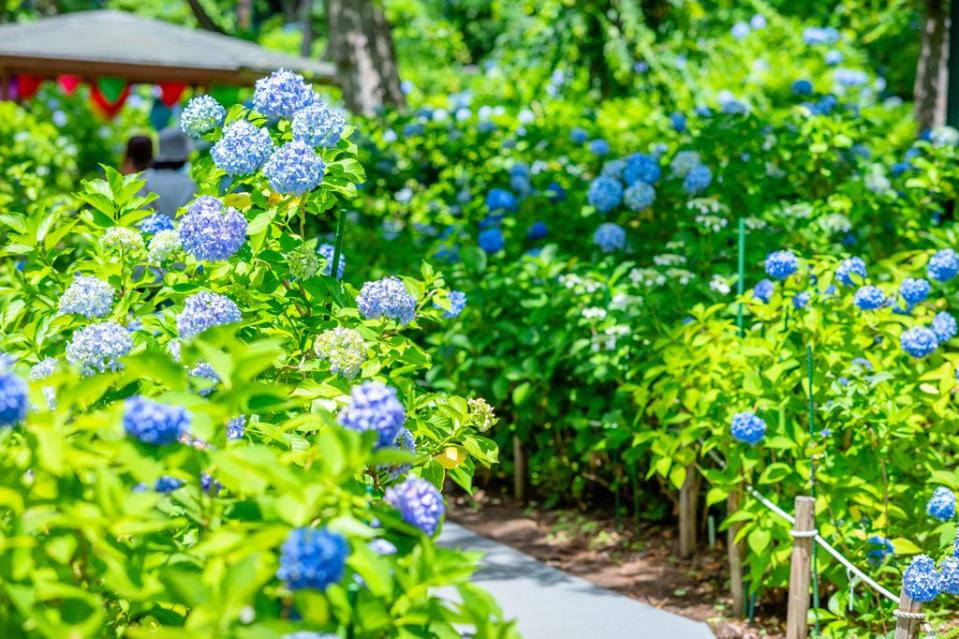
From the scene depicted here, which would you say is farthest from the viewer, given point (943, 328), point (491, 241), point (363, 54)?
point (363, 54)

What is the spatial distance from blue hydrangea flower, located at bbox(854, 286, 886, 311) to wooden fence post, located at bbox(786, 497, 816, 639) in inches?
27.4

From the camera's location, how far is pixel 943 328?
3.66m

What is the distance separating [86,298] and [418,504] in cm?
112

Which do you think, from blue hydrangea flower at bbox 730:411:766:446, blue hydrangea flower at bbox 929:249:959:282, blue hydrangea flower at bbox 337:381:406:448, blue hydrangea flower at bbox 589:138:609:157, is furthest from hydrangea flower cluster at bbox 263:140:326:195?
blue hydrangea flower at bbox 589:138:609:157

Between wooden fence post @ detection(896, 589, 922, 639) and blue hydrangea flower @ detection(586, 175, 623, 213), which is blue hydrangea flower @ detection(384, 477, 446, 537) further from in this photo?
blue hydrangea flower @ detection(586, 175, 623, 213)

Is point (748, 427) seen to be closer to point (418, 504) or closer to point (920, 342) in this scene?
point (920, 342)

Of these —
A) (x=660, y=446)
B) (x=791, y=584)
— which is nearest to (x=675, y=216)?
(x=660, y=446)

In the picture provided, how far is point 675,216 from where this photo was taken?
544 centimetres

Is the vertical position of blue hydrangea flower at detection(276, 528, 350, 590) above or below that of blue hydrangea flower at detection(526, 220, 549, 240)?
below

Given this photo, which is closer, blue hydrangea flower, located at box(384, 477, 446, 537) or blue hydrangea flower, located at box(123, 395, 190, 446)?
blue hydrangea flower, located at box(123, 395, 190, 446)

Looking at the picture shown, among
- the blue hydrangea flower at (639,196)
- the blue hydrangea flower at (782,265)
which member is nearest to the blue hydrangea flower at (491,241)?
the blue hydrangea flower at (639,196)

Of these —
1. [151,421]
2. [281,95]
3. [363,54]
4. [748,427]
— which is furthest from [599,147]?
[151,421]

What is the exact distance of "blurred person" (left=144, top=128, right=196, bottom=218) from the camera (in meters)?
5.71

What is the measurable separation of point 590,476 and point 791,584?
1.70 metres
